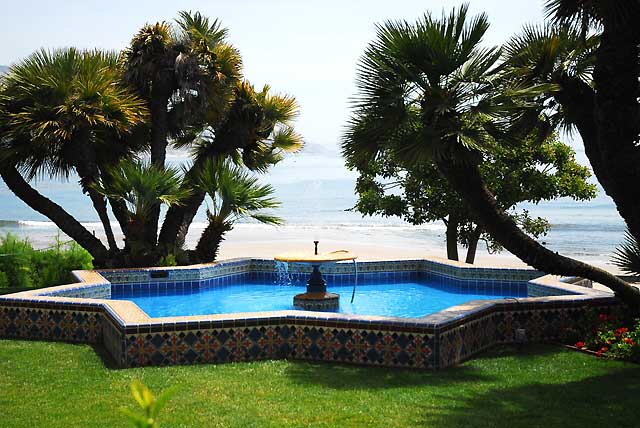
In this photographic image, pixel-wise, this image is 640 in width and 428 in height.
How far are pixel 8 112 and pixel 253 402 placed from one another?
935 cm

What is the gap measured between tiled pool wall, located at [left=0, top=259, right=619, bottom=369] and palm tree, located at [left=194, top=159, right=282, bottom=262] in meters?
4.28

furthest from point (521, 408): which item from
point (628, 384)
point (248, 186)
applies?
point (248, 186)

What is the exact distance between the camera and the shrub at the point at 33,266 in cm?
1444

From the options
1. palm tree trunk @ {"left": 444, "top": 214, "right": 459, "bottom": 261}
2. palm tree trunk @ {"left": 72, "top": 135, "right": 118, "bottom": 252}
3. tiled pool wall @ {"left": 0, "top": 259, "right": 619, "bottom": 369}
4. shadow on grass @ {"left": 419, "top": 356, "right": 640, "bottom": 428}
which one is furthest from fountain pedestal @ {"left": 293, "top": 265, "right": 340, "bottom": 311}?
palm tree trunk @ {"left": 444, "top": 214, "right": 459, "bottom": 261}

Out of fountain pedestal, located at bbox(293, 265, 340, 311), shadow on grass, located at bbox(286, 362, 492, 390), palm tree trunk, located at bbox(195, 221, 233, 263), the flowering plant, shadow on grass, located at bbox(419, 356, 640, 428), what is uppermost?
palm tree trunk, located at bbox(195, 221, 233, 263)

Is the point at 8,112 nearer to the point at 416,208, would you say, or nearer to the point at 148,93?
the point at 148,93

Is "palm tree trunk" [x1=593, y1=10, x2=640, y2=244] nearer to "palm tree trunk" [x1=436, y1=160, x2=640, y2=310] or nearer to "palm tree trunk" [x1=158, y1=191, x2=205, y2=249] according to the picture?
"palm tree trunk" [x1=436, y1=160, x2=640, y2=310]

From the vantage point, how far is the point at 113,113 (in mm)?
14422

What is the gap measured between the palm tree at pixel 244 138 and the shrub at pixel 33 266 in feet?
6.53

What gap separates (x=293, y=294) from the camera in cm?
1425

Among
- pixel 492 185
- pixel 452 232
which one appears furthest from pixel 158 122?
pixel 492 185

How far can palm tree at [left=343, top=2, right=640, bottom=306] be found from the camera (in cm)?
867

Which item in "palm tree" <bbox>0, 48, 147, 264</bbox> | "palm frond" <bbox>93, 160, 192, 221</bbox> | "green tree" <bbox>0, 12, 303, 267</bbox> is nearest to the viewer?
"palm tree" <bbox>0, 48, 147, 264</bbox>

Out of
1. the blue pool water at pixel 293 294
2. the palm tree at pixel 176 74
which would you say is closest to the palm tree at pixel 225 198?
the palm tree at pixel 176 74
